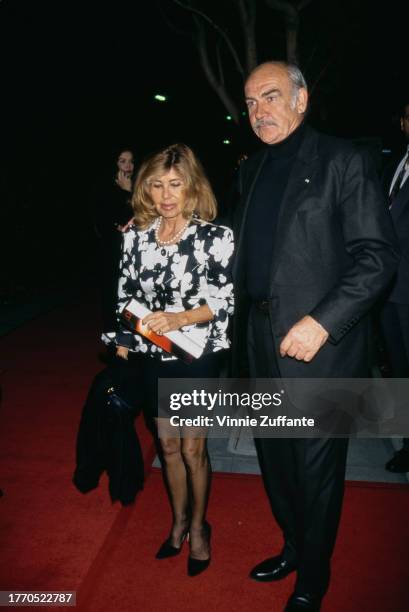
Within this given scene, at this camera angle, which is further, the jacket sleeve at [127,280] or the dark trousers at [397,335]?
the dark trousers at [397,335]

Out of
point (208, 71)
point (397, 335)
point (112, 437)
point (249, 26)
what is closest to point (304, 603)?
point (112, 437)

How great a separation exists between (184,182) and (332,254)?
0.78 metres

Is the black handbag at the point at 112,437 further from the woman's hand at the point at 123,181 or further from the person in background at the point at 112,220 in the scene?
the woman's hand at the point at 123,181

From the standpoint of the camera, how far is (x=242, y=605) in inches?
84.6

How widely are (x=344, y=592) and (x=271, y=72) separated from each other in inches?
85.7

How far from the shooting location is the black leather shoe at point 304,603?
6.75 ft

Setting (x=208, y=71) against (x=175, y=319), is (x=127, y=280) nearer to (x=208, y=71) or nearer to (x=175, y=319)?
(x=175, y=319)

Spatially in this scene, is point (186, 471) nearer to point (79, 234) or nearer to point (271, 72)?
point (271, 72)

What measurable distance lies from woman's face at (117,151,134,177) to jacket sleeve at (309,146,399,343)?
3296 millimetres

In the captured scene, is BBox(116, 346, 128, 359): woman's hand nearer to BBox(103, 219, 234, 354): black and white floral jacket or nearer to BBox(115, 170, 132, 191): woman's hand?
BBox(103, 219, 234, 354): black and white floral jacket

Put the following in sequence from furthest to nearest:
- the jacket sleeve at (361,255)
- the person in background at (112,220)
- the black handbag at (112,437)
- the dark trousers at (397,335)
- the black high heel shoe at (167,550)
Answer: the person in background at (112,220)
the dark trousers at (397,335)
the black high heel shoe at (167,550)
the black handbag at (112,437)
the jacket sleeve at (361,255)

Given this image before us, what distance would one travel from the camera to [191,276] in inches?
87.1

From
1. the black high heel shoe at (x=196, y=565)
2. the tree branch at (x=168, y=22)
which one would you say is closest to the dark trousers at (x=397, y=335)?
the black high heel shoe at (x=196, y=565)

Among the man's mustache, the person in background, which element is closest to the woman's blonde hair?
the man's mustache
